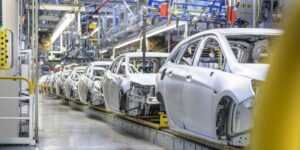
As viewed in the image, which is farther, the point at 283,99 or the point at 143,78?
the point at 143,78

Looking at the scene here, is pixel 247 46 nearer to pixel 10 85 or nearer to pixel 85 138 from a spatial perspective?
pixel 10 85

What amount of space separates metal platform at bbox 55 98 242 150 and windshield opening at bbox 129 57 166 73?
1.04m

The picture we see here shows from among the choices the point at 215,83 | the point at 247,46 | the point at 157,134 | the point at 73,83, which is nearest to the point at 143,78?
the point at 157,134

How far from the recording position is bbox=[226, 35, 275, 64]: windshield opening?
213 inches

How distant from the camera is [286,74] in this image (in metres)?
0.81

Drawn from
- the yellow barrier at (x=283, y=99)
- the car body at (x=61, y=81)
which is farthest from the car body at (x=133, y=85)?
the car body at (x=61, y=81)

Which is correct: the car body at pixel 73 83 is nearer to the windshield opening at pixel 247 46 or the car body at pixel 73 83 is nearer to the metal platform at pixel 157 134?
the metal platform at pixel 157 134

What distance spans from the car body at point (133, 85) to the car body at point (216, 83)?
2008mm

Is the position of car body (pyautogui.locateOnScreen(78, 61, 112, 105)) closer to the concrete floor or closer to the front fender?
the concrete floor

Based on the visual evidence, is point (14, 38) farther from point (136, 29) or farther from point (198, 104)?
point (136, 29)

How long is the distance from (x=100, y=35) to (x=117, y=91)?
11.0 metres

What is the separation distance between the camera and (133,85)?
29.9 ft

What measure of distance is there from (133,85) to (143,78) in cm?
24

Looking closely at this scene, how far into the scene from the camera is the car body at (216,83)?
473cm
